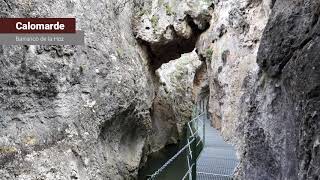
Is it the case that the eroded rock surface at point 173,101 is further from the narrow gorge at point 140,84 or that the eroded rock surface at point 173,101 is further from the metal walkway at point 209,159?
the metal walkway at point 209,159

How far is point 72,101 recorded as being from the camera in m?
7.82

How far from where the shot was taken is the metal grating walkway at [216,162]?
255 inches

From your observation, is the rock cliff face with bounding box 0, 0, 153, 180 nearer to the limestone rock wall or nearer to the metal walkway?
the metal walkway

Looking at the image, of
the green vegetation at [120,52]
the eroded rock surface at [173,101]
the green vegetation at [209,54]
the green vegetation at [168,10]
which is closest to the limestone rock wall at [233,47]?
the green vegetation at [209,54]

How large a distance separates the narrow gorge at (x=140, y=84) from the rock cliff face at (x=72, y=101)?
20mm

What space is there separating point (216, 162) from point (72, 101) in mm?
3049

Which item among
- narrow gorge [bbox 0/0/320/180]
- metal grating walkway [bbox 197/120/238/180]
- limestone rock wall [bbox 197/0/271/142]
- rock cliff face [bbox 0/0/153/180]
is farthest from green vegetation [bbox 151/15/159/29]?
metal grating walkway [bbox 197/120/238/180]

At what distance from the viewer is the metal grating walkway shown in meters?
6.46

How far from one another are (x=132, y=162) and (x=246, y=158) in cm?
718

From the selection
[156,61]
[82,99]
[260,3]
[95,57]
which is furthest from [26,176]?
[156,61]

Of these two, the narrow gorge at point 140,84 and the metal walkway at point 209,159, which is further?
the metal walkway at point 209,159

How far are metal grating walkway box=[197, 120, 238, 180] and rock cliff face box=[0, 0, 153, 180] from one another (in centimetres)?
224

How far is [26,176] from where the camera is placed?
646cm

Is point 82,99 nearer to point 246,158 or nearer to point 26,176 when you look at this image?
point 26,176
